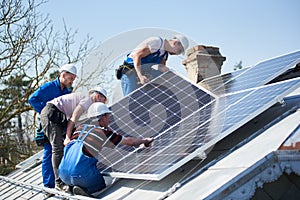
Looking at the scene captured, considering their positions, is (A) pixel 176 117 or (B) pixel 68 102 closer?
(A) pixel 176 117

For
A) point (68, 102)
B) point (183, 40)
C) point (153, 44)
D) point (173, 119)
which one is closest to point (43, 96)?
point (68, 102)

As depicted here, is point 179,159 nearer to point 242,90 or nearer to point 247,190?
point 247,190

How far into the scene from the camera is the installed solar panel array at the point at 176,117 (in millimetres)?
4320

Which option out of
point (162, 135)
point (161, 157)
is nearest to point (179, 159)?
point (161, 157)

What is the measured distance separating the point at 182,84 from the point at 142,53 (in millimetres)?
1096

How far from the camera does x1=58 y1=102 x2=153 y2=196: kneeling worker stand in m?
4.90

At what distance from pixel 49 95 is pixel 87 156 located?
2.04 m

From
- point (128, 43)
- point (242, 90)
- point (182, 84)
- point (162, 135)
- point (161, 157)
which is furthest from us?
point (128, 43)

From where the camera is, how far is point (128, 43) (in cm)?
780

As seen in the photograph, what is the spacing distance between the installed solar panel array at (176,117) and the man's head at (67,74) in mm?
863

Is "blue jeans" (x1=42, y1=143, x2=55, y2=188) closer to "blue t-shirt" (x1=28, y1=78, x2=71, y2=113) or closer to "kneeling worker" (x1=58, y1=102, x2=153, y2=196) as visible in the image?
"blue t-shirt" (x1=28, y1=78, x2=71, y2=113)

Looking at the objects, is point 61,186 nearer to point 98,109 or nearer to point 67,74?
point 98,109

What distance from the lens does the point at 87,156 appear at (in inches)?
194

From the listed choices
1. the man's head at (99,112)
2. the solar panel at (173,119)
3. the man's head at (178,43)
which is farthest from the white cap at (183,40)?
the man's head at (99,112)
